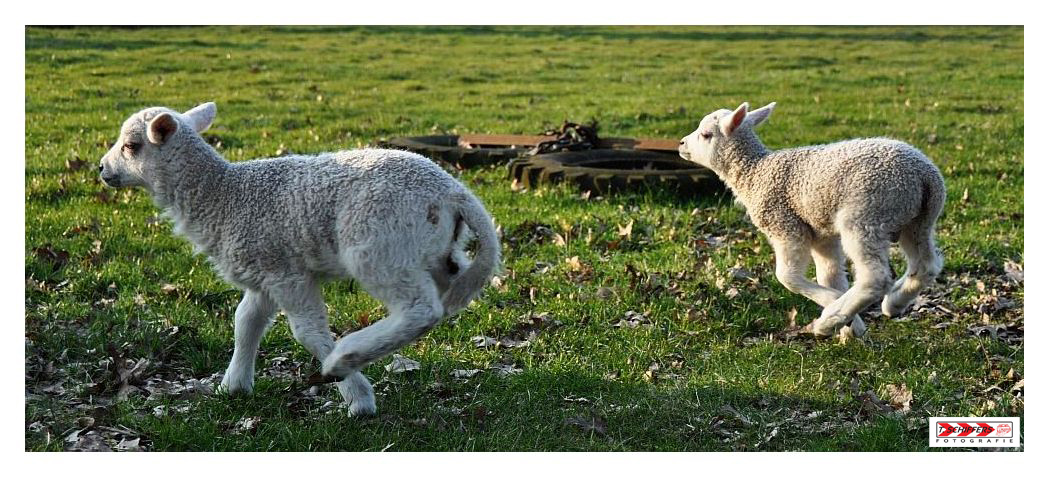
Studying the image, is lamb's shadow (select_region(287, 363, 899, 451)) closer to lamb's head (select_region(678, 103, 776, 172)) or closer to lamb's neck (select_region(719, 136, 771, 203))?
lamb's neck (select_region(719, 136, 771, 203))

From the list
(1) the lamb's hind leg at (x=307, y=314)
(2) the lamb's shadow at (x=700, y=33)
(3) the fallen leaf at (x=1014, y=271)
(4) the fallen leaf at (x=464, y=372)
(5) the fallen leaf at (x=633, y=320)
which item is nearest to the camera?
(1) the lamb's hind leg at (x=307, y=314)

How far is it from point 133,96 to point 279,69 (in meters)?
3.69

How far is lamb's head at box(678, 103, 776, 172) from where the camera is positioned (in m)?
6.80

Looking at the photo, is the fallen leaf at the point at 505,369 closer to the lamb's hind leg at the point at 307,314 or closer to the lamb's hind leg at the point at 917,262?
the lamb's hind leg at the point at 307,314

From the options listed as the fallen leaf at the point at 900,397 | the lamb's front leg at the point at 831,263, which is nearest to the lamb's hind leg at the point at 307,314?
the fallen leaf at the point at 900,397

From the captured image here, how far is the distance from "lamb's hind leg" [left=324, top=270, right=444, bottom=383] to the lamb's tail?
25 centimetres

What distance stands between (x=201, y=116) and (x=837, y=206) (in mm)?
3426

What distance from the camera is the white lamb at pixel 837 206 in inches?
244

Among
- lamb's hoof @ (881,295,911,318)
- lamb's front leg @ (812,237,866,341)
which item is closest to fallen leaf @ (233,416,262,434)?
lamb's front leg @ (812,237,866,341)

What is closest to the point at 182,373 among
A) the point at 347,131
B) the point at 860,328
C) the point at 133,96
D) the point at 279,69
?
the point at 860,328

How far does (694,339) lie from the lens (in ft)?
22.0

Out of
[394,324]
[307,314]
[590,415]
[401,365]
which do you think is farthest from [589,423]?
[307,314]

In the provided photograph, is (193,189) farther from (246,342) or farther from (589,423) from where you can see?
(589,423)

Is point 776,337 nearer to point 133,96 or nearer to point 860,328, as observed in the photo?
point 860,328
